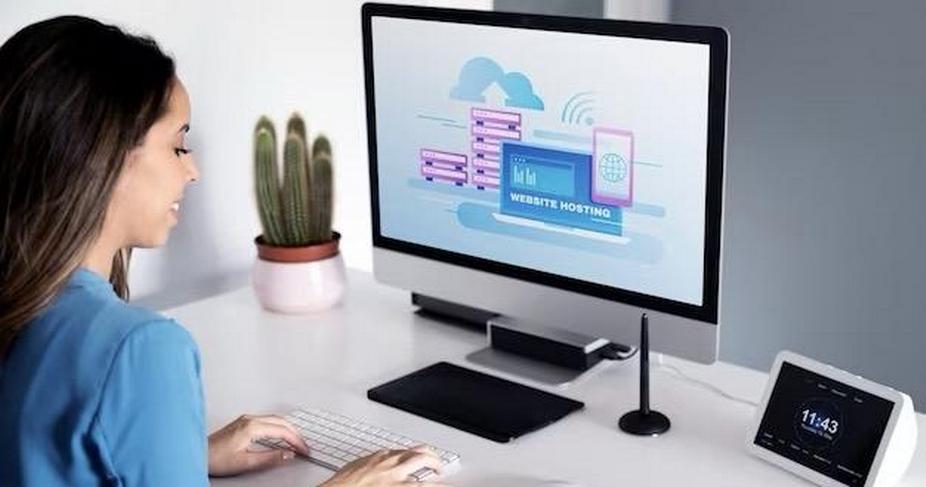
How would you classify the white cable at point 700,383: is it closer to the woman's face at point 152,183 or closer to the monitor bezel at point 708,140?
the monitor bezel at point 708,140

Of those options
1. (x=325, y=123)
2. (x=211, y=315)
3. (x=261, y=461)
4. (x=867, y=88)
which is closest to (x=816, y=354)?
(x=867, y=88)

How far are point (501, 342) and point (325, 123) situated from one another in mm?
722

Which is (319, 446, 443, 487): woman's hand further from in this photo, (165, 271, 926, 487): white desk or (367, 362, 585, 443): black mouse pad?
(367, 362, 585, 443): black mouse pad

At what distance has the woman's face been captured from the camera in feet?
4.58

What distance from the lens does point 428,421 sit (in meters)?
1.79

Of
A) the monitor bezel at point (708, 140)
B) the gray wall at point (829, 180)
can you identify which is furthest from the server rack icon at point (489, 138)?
the gray wall at point (829, 180)

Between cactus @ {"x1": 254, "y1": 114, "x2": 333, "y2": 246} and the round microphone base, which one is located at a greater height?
cactus @ {"x1": 254, "y1": 114, "x2": 333, "y2": 246}

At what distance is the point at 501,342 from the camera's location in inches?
79.4

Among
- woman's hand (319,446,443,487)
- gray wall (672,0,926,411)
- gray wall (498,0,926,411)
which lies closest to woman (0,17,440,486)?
woman's hand (319,446,443,487)

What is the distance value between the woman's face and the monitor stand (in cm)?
64

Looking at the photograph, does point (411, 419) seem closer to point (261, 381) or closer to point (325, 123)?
point (261, 381)

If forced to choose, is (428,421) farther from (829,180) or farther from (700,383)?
(829,180)

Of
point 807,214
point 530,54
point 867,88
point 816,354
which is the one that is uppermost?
point 530,54

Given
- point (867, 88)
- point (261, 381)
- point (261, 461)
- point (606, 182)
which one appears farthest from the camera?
point (867, 88)
